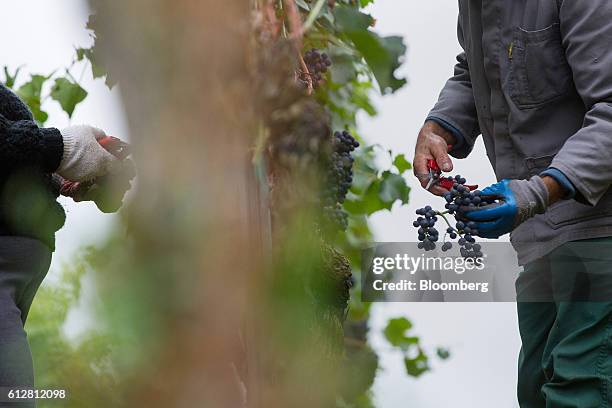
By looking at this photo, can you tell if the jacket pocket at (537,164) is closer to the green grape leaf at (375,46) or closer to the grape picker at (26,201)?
the green grape leaf at (375,46)

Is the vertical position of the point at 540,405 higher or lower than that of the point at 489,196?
lower

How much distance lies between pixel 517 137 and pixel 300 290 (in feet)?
2.51

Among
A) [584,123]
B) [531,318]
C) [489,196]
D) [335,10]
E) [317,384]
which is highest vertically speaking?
[335,10]

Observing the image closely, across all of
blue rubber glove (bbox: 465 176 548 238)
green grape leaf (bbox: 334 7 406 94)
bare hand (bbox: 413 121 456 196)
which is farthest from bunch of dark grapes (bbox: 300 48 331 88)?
blue rubber glove (bbox: 465 176 548 238)

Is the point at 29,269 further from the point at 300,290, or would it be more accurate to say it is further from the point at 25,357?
the point at 300,290

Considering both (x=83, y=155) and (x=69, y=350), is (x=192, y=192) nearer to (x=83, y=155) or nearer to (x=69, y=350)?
(x=69, y=350)

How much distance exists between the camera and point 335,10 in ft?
5.47

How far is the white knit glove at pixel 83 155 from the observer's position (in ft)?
5.49

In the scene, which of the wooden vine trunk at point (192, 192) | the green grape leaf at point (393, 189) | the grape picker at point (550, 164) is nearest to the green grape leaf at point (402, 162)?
the green grape leaf at point (393, 189)

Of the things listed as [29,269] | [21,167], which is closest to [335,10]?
[21,167]

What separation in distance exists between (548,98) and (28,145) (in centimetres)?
98

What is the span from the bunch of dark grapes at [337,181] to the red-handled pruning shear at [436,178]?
0.53ft

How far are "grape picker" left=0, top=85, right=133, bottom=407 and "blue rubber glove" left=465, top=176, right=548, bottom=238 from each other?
66cm

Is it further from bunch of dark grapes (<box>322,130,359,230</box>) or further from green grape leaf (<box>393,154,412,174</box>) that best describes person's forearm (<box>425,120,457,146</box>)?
green grape leaf (<box>393,154,412,174</box>)
